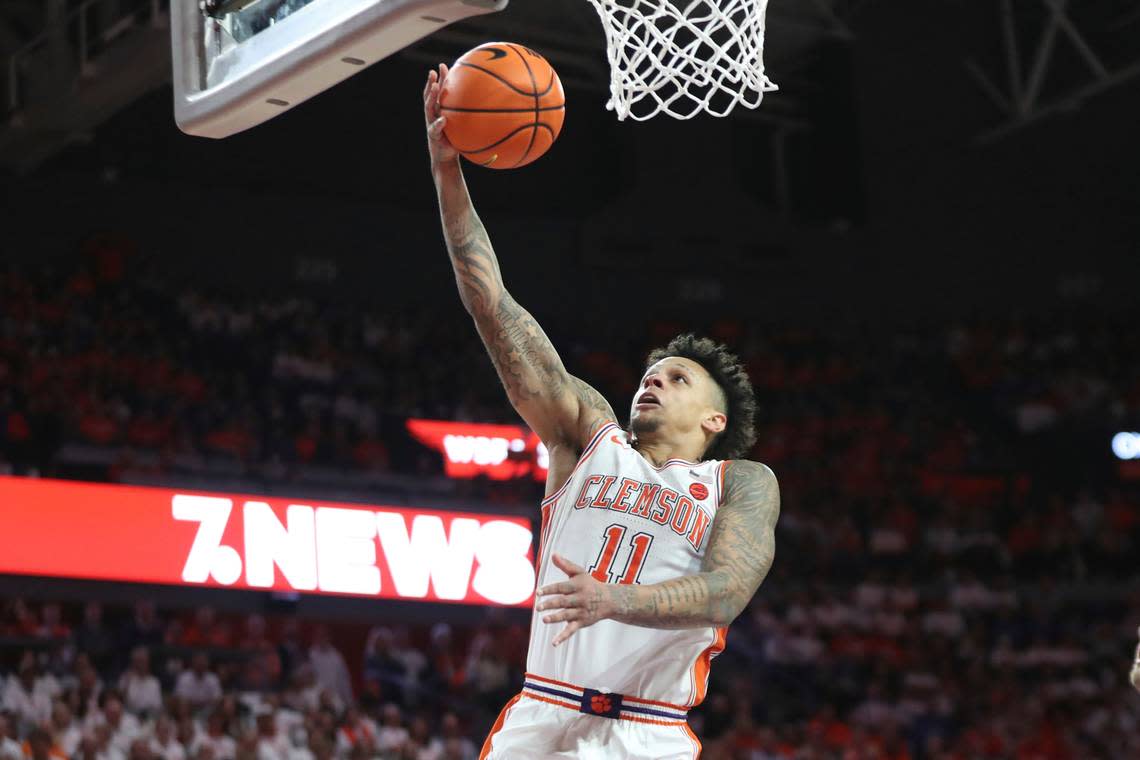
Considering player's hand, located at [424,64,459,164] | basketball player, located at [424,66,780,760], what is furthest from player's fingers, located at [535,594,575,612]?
player's hand, located at [424,64,459,164]

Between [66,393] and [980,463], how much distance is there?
402 inches

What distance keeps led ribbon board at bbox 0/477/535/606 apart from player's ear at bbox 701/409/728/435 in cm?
728

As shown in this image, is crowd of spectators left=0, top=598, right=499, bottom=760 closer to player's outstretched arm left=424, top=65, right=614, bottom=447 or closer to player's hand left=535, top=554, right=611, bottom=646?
player's outstretched arm left=424, top=65, right=614, bottom=447

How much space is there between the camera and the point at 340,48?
12.0ft

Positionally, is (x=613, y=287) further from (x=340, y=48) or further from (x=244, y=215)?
(x=340, y=48)

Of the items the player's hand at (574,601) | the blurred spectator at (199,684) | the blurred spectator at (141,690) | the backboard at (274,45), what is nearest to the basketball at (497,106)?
the backboard at (274,45)

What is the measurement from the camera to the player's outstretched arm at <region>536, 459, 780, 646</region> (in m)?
2.98

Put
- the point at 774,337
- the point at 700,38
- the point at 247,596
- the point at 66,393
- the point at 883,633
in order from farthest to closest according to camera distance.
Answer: the point at 774,337 < the point at 883,633 < the point at 66,393 < the point at 247,596 < the point at 700,38

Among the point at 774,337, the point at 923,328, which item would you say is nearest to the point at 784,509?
Result: the point at 774,337

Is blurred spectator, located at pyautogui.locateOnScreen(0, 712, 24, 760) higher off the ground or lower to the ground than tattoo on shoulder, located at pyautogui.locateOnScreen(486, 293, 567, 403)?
lower

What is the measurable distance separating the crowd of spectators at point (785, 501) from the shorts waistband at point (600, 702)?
595cm

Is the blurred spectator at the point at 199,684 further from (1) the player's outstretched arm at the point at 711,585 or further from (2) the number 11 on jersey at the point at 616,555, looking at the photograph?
(1) the player's outstretched arm at the point at 711,585

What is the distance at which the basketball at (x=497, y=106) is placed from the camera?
370 cm

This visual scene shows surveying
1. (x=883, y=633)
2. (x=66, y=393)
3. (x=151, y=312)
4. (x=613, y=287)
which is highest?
(x=613, y=287)
